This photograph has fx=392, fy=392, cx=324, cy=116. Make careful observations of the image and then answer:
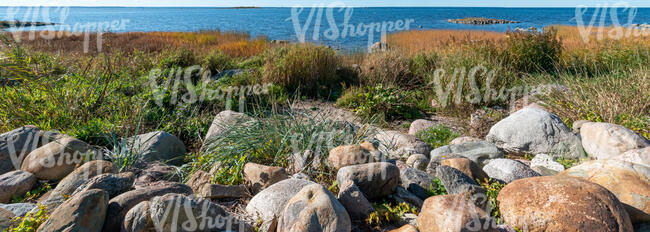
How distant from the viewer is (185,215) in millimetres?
2250

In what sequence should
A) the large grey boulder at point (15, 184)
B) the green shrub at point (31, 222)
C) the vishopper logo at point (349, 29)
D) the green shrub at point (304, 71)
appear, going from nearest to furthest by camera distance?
the green shrub at point (31, 222), the large grey boulder at point (15, 184), the green shrub at point (304, 71), the vishopper logo at point (349, 29)

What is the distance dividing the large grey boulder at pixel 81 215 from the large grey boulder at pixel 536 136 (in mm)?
4036

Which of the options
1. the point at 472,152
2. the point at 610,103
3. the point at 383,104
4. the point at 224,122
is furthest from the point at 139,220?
the point at 610,103

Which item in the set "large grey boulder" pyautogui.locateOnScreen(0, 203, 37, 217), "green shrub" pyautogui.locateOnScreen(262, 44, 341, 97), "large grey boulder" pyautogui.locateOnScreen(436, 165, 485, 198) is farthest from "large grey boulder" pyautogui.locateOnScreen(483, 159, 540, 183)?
"green shrub" pyautogui.locateOnScreen(262, 44, 341, 97)

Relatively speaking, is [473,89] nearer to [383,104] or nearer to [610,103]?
[383,104]

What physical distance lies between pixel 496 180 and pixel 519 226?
0.89 m

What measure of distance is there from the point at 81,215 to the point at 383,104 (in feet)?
15.7

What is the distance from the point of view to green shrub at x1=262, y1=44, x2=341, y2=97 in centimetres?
776

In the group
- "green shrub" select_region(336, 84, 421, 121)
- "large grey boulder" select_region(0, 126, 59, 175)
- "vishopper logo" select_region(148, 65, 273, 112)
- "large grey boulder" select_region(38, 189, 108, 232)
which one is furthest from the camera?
"green shrub" select_region(336, 84, 421, 121)

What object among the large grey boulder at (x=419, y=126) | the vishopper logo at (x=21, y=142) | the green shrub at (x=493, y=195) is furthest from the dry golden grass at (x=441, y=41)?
the vishopper logo at (x=21, y=142)

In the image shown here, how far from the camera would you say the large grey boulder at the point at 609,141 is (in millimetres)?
3734

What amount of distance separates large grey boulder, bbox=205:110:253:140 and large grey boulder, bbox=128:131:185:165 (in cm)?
36

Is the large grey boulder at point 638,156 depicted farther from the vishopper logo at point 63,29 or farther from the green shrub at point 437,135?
the vishopper logo at point 63,29

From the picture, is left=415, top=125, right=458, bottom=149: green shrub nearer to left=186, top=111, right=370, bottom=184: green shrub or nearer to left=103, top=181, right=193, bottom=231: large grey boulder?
left=186, top=111, right=370, bottom=184: green shrub
